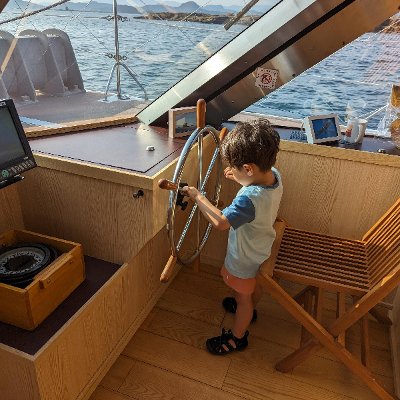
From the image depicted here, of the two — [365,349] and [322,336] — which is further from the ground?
[322,336]

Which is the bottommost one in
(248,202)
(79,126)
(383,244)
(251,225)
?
(383,244)

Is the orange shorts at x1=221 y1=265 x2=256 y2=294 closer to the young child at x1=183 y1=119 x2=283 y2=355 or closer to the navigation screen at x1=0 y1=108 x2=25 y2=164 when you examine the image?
the young child at x1=183 y1=119 x2=283 y2=355

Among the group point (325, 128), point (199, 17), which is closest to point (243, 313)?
point (325, 128)

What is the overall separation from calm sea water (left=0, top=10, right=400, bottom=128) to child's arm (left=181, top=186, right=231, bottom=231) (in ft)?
2.22

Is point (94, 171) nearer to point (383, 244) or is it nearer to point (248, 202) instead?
point (248, 202)

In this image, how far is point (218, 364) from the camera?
5.05 feet

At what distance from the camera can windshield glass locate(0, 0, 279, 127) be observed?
132 centimetres

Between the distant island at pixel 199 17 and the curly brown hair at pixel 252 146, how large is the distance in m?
0.44

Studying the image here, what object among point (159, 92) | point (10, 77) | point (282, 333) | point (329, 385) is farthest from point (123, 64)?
point (329, 385)

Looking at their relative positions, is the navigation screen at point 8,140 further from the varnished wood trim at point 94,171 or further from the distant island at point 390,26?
the distant island at point 390,26

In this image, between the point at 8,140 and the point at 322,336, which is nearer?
the point at 8,140

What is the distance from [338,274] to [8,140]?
118cm

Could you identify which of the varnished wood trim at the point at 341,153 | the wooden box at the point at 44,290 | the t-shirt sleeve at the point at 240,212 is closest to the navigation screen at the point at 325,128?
the varnished wood trim at the point at 341,153

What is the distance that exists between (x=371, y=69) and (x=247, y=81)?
2.00 feet
